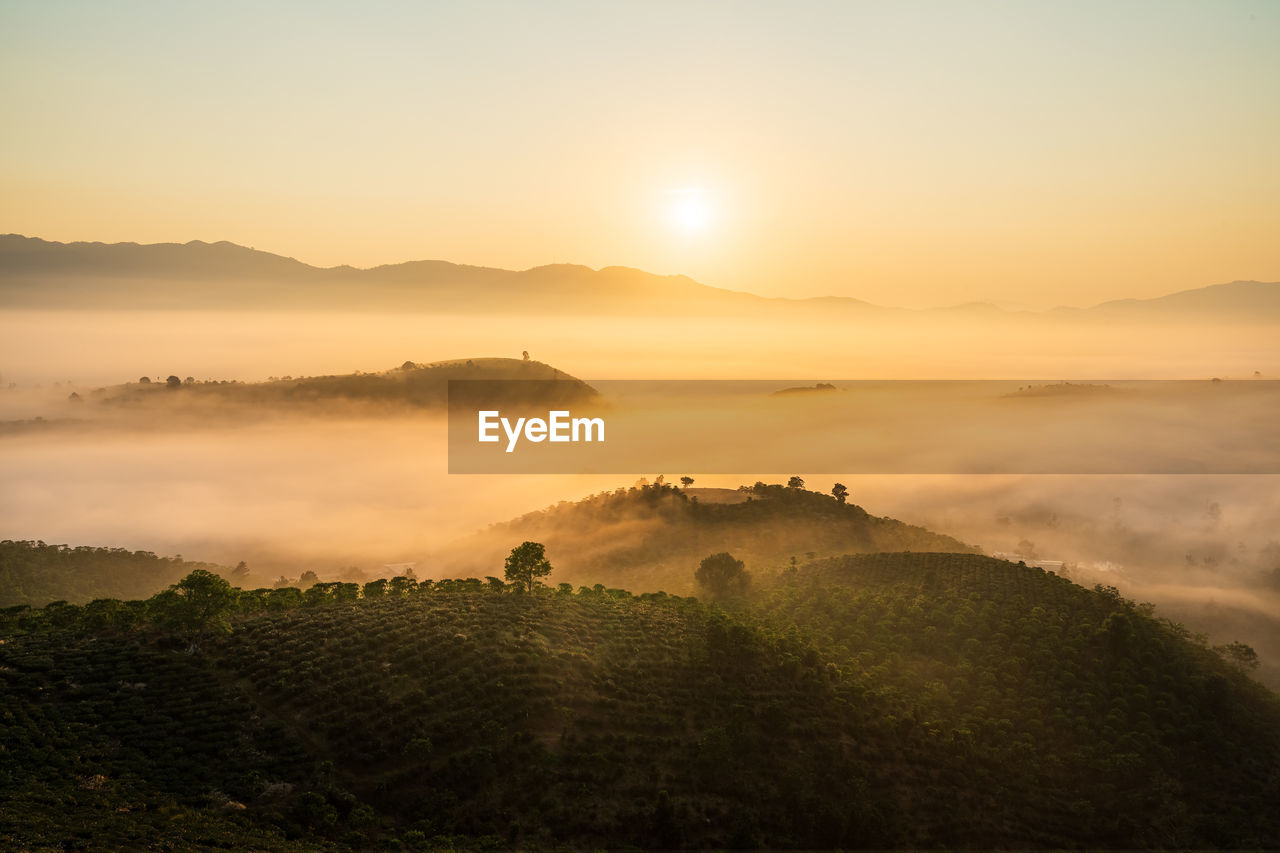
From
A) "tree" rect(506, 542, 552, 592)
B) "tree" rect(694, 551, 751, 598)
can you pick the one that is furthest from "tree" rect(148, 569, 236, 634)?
"tree" rect(694, 551, 751, 598)

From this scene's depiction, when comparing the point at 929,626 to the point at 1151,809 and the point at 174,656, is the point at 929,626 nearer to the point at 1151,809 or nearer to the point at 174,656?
the point at 1151,809

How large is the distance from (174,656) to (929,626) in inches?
4261

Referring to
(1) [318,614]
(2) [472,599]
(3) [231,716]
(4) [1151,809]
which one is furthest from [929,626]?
(3) [231,716]

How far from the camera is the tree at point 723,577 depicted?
16512 centimetres

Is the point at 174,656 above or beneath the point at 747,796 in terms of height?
above

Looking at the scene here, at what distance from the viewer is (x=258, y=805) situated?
68938 mm

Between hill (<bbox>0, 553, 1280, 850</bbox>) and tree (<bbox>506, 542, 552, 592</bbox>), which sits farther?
tree (<bbox>506, 542, 552, 592</bbox>)

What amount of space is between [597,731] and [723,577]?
82935 mm

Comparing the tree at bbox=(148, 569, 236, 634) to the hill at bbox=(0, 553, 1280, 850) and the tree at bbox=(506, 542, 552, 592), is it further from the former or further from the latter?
the tree at bbox=(506, 542, 552, 592)

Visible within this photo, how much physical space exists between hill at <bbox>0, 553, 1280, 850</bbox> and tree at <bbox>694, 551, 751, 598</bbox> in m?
42.1

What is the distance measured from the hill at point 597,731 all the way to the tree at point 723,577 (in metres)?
42.1

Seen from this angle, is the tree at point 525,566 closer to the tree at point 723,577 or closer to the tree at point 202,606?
the tree at point 202,606

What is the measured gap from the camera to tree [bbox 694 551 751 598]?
542ft

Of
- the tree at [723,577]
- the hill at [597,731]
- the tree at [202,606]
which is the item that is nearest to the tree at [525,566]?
the hill at [597,731]
